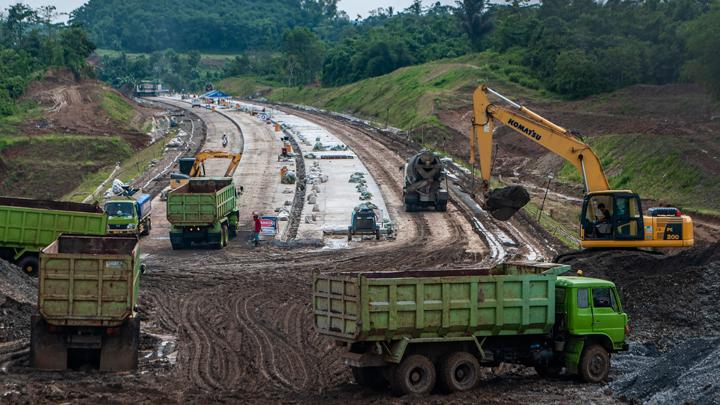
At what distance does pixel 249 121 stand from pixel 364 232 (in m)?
63.1

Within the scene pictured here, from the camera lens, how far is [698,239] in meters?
43.4

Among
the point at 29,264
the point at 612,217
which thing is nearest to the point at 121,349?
the point at 29,264

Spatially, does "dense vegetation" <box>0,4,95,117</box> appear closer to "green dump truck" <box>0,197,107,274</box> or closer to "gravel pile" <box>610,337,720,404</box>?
"green dump truck" <box>0,197,107,274</box>

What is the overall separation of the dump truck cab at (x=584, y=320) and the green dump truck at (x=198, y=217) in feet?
76.8

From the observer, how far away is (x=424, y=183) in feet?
176

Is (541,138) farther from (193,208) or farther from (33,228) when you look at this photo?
(33,228)

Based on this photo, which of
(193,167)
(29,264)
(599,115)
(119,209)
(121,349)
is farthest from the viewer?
(599,115)

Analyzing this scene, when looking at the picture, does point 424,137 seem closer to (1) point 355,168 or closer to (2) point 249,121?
(1) point 355,168

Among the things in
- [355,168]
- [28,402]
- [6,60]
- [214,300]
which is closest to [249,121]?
[6,60]

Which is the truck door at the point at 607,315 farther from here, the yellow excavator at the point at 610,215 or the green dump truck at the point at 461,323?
the yellow excavator at the point at 610,215

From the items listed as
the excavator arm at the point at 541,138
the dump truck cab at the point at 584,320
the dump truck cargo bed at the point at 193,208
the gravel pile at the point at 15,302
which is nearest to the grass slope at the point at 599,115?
the excavator arm at the point at 541,138

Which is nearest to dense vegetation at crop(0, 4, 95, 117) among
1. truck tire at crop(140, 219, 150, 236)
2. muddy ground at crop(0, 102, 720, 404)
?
truck tire at crop(140, 219, 150, 236)

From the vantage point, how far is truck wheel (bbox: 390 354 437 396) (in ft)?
63.1

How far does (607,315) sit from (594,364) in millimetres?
992
